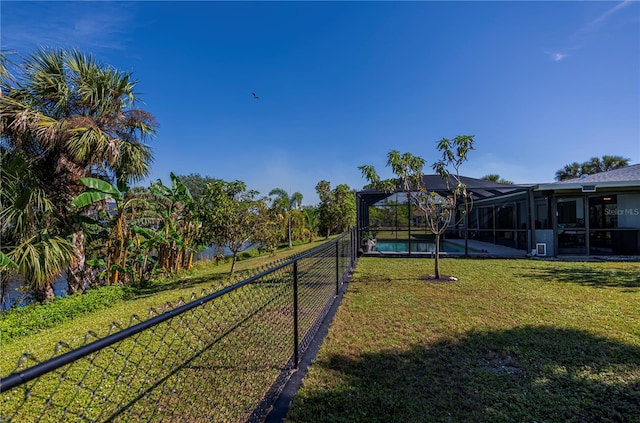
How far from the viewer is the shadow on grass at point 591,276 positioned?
269 inches

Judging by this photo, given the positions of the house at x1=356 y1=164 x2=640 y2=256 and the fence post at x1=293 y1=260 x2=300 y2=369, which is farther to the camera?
the house at x1=356 y1=164 x2=640 y2=256

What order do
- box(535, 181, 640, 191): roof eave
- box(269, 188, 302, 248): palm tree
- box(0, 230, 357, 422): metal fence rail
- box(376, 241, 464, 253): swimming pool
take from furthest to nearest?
box(269, 188, 302, 248): palm tree → box(376, 241, 464, 253): swimming pool → box(535, 181, 640, 191): roof eave → box(0, 230, 357, 422): metal fence rail

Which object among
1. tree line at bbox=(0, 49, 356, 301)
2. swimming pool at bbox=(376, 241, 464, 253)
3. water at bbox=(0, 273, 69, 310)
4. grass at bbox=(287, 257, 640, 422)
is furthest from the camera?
swimming pool at bbox=(376, 241, 464, 253)

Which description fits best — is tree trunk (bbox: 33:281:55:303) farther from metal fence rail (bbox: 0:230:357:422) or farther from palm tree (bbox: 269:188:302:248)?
palm tree (bbox: 269:188:302:248)

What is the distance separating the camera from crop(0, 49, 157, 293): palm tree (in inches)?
258

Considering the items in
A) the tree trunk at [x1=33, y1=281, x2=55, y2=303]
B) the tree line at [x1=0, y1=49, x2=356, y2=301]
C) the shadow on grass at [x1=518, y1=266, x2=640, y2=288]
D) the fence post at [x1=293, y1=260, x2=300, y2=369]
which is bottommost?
the tree trunk at [x1=33, y1=281, x2=55, y2=303]

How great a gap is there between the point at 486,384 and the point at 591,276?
737 cm

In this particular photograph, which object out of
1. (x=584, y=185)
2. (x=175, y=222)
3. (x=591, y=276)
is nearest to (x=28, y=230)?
(x=175, y=222)

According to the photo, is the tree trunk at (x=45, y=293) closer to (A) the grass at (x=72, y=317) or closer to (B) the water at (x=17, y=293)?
(B) the water at (x=17, y=293)

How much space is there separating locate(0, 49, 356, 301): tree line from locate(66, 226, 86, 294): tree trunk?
26mm

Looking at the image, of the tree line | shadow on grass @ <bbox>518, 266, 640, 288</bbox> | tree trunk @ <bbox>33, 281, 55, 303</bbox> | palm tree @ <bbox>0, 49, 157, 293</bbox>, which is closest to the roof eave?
shadow on grass @ <bbox>518, 266, 640, 288</bbox>

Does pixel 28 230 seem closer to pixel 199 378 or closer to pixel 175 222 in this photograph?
pixel 175 222

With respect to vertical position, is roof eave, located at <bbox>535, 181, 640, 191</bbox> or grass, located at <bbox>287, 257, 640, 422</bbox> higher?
roof eave, located at <bbox>535, 181, 640, 191</bbox>

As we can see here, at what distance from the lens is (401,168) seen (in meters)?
7.91
